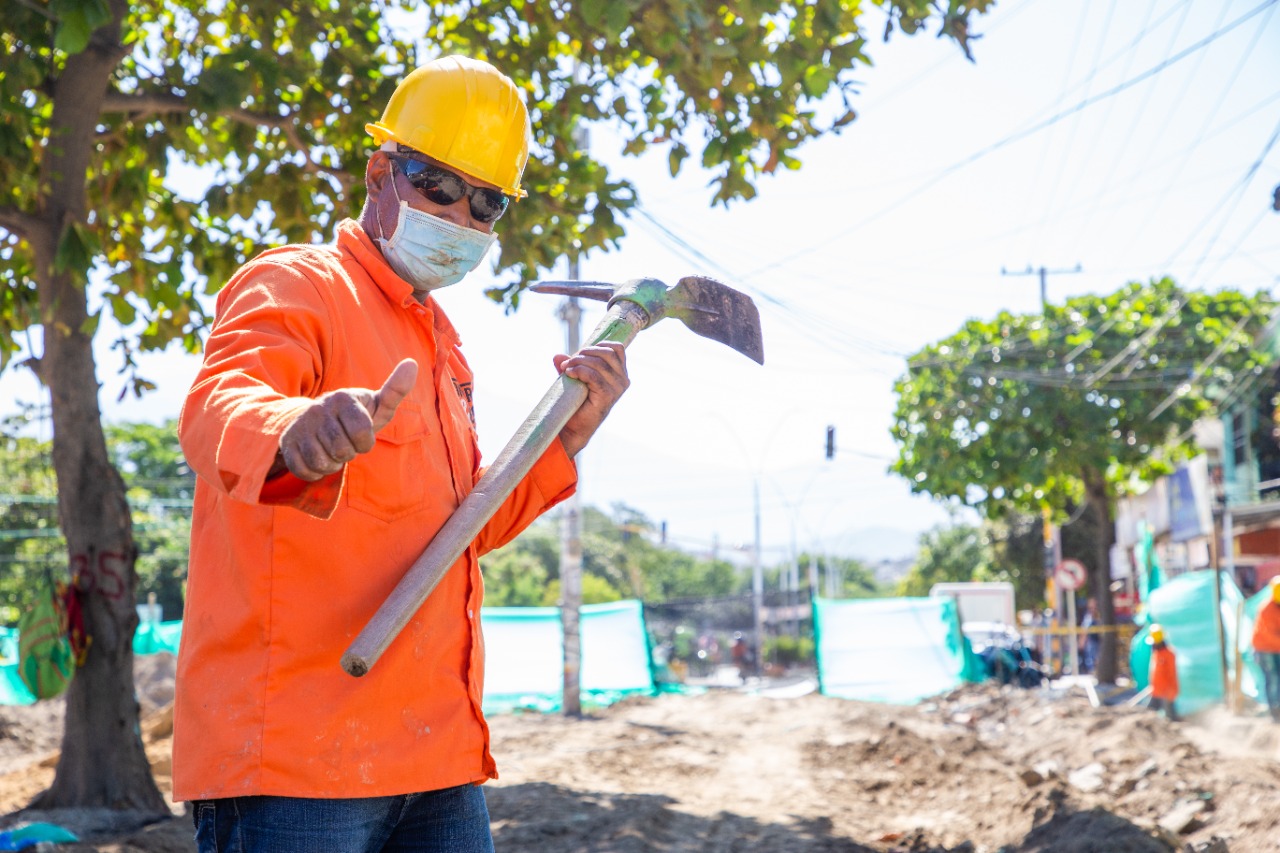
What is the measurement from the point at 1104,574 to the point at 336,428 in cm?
2145

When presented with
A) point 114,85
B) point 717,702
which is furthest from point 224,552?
point 717,702

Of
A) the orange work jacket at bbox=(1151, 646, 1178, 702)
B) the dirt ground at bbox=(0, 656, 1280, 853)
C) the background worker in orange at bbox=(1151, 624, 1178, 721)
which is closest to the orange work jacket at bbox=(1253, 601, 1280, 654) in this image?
the dirt ground at bbox=(0, 656, 1280, 853)

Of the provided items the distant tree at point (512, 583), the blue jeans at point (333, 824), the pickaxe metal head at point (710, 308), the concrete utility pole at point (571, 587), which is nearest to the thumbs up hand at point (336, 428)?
the blue jeans at point (333, 824)

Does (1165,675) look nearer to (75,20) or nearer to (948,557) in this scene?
(75,20)

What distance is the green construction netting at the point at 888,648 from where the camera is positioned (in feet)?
64.8

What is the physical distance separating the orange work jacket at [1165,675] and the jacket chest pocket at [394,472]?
43.5 ft

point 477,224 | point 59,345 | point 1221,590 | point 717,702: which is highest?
point 59,345

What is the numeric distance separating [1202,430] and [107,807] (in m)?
24.8

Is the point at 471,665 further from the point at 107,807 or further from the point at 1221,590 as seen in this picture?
the point at 1221,590

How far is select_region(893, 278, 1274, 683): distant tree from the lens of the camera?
19.9m

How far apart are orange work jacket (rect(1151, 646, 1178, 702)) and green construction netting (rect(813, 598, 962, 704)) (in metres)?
6.21

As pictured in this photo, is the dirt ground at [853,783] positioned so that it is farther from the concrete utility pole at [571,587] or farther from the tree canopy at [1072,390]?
the tree canopy at [1072,390]

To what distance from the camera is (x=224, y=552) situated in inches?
73.8

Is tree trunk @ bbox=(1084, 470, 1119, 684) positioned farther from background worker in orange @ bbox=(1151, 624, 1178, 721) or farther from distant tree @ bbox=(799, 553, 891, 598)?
distant tree @ bbox=(799, 553, 891, 598)
